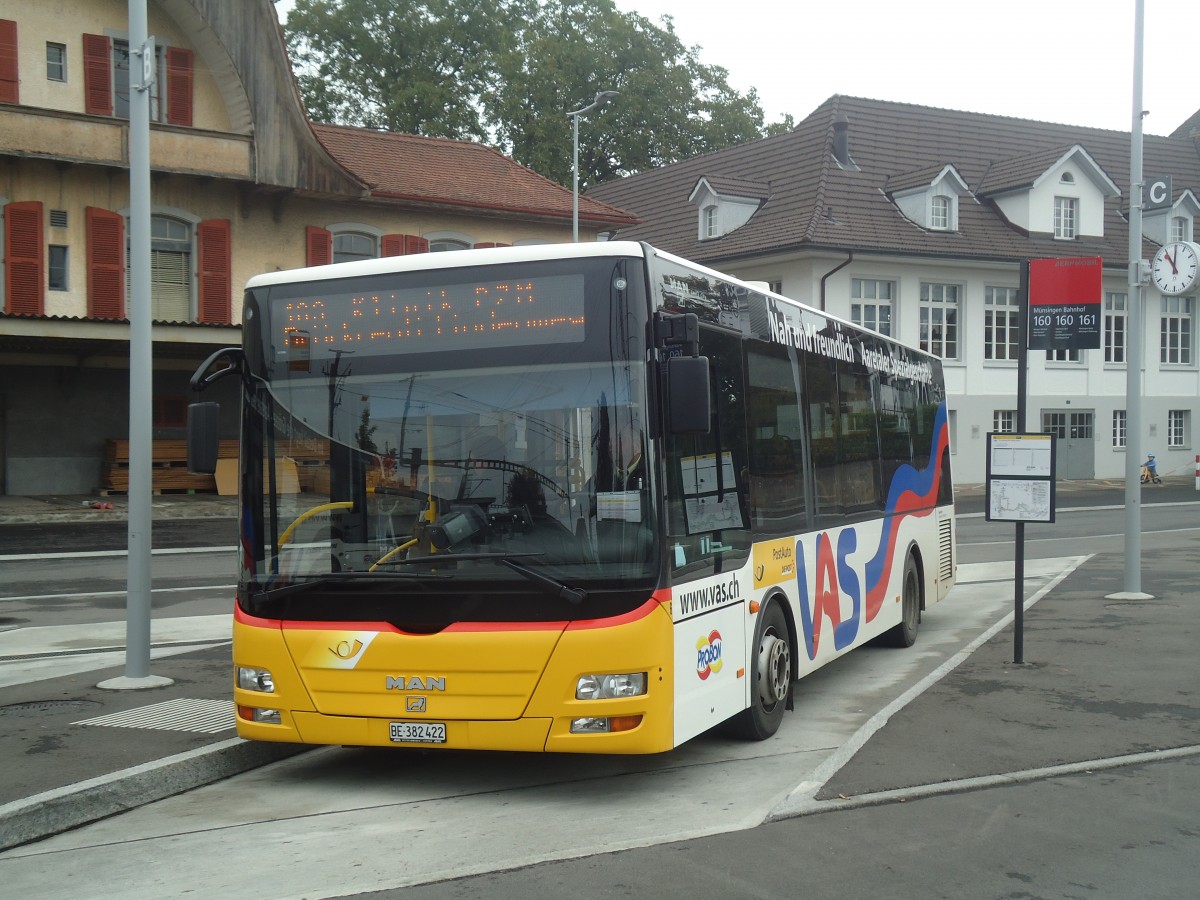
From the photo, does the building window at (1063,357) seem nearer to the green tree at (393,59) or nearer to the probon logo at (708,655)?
the green tree at (393,59)

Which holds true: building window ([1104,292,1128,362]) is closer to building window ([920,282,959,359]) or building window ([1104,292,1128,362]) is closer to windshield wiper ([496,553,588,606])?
building window ([920,282,959,359])

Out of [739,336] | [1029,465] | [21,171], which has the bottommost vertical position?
[1029,465]

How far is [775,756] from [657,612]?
173cm

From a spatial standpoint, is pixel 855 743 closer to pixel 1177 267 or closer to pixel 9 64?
pixel 1177 267

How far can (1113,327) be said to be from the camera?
48.4 metres

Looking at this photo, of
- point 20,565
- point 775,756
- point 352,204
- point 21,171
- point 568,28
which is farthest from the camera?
point 568,28

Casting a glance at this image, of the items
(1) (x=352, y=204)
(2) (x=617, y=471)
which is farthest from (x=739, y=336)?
(1) (x=352, y=204)

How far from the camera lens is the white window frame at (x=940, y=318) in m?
44.3

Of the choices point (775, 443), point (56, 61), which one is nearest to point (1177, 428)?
point (56, 61)

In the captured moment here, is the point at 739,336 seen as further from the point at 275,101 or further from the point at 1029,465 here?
the point at 275,101

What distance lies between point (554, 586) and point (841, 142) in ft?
134

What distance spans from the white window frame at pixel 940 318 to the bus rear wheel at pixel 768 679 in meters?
36.9

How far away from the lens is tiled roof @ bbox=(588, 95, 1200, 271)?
141ft

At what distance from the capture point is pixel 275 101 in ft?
106
